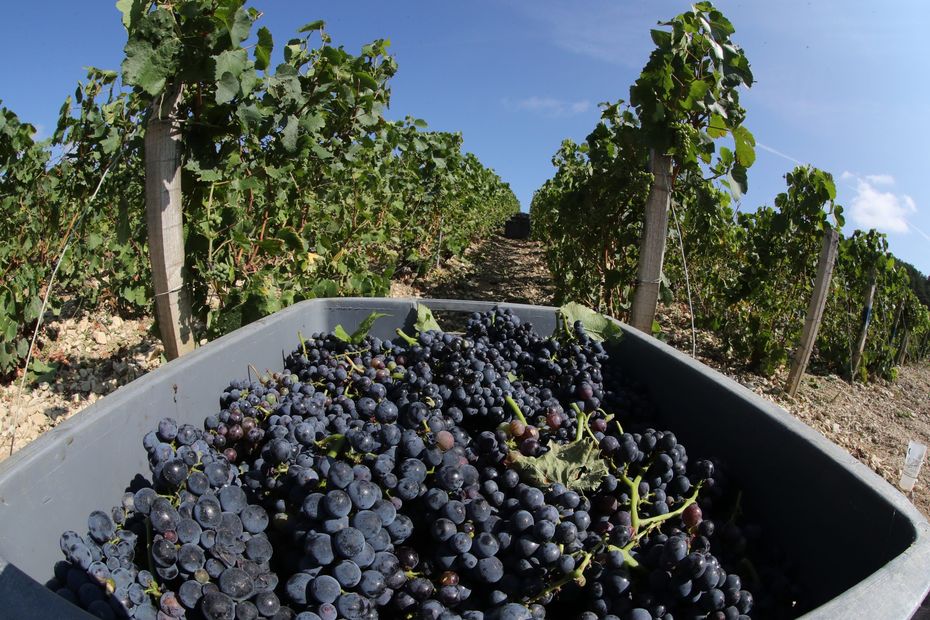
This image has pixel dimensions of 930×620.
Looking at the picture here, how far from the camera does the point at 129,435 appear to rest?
1036mm

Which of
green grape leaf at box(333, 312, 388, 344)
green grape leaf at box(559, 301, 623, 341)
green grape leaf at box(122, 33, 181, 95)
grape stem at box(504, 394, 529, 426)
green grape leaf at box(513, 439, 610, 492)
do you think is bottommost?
green grape leaf at box(513, 439, 610, 492)

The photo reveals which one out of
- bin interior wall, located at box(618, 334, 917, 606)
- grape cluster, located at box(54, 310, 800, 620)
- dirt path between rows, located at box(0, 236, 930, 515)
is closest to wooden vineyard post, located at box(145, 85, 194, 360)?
dirt path between rows, located at box(0, 236, 930, 515)

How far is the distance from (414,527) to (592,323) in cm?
103

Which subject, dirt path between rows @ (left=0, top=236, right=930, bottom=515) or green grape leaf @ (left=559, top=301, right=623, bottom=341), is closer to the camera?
green grape leaf @ (left=559, top=301, right=623, bottom=341)

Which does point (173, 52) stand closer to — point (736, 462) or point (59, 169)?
point (736, 462)

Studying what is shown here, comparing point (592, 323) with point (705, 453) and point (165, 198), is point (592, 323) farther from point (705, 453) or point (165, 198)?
point (165, 198)

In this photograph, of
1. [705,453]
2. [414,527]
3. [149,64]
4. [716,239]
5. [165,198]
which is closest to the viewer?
[414,527]

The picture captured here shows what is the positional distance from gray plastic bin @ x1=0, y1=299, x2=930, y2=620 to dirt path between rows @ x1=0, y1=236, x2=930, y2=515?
5.28ft

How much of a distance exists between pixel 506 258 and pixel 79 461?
12.5 metres

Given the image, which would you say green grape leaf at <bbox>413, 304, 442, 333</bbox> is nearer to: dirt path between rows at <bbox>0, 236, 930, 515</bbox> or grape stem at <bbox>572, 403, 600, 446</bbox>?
grape stem at <bbox>572, 403, 600, 446</bbox>

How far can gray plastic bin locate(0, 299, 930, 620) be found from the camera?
0.68 metres

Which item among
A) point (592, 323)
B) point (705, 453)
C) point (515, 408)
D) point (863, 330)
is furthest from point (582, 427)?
point (863, 330)

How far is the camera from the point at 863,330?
556 centimetres

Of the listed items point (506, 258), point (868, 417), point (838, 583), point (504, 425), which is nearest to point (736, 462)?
point (838, 583)
